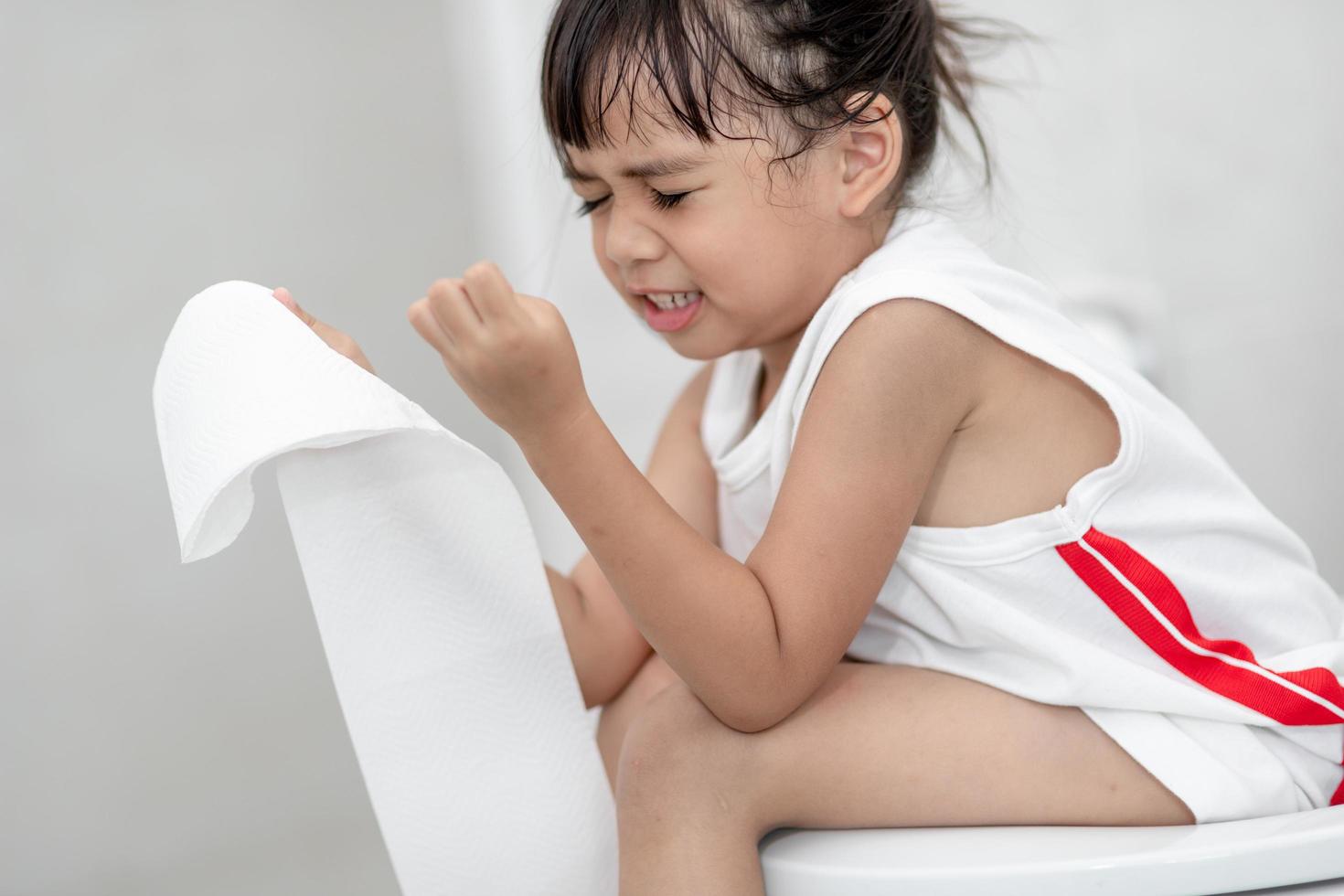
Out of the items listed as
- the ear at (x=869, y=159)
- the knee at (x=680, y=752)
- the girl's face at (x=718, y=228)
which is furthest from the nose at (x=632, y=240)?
the knee at (x=680, y=752)

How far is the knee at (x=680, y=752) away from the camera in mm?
589

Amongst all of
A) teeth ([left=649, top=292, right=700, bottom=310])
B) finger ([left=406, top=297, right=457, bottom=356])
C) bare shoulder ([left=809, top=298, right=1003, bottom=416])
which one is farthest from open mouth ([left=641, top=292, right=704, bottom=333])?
finger ([left=406, top=297, right=457, bottom=356])

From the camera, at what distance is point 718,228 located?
2.19ft

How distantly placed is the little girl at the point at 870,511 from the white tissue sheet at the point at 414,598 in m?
0.05

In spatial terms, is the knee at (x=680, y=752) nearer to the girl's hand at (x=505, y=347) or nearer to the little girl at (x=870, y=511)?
the little girl at (x=870, y=511)

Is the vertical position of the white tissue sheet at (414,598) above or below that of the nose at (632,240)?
below

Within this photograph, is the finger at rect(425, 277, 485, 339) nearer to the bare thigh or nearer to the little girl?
the little girl

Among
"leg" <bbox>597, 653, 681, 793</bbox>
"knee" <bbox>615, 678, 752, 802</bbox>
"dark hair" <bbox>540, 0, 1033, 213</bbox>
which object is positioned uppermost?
"dark hair" <bbox>540, 0, 1033, 213</bbox>

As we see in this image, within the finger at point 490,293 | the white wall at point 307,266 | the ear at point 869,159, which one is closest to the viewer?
the finger at point 490,293

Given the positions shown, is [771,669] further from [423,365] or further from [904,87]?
[423,365]

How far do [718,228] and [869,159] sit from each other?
107mm

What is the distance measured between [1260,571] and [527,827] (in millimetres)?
433

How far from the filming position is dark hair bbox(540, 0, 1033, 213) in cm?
64

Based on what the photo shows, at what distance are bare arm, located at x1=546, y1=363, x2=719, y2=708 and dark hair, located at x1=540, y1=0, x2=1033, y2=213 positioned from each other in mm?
249
